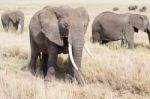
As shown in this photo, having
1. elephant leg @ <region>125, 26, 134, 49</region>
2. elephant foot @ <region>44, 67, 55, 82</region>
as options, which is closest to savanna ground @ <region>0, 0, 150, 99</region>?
elephant foot @ <region>44, 67, 55, 82</region>

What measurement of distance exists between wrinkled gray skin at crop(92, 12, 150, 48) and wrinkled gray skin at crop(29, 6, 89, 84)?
630 cm

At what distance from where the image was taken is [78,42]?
848cm

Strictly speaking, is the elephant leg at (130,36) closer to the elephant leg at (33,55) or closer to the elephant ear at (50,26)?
the elephant leg at (33,55)

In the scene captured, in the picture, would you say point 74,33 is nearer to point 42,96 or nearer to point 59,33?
point 59,33

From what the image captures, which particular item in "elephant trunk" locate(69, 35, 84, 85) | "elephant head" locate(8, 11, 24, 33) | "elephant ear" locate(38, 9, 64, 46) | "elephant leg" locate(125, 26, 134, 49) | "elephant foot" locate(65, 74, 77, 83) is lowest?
"elephant head" locate(8, 11, 24, 33)

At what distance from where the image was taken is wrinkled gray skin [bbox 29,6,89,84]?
8555mm

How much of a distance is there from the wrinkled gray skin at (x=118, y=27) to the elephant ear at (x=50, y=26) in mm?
6639

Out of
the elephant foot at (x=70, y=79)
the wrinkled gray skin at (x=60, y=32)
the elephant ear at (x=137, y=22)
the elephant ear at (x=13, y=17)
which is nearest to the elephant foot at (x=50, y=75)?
the wrinkled gray skin at (x=60, y=32)

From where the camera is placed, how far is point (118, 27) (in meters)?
16.4

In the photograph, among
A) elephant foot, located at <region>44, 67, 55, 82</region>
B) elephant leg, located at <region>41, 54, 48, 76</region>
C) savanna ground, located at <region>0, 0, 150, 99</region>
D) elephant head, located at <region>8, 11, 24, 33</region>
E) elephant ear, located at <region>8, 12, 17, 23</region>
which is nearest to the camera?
savanna ground, located at <region>0, 0, 150, 99</region>

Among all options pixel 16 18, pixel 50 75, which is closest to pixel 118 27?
pixel 16 18

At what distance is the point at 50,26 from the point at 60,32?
0.26 metres

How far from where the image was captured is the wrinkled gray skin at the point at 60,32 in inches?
337

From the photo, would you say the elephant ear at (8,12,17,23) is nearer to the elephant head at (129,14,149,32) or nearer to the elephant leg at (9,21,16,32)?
the elephant leg at (9,21,16,32)
